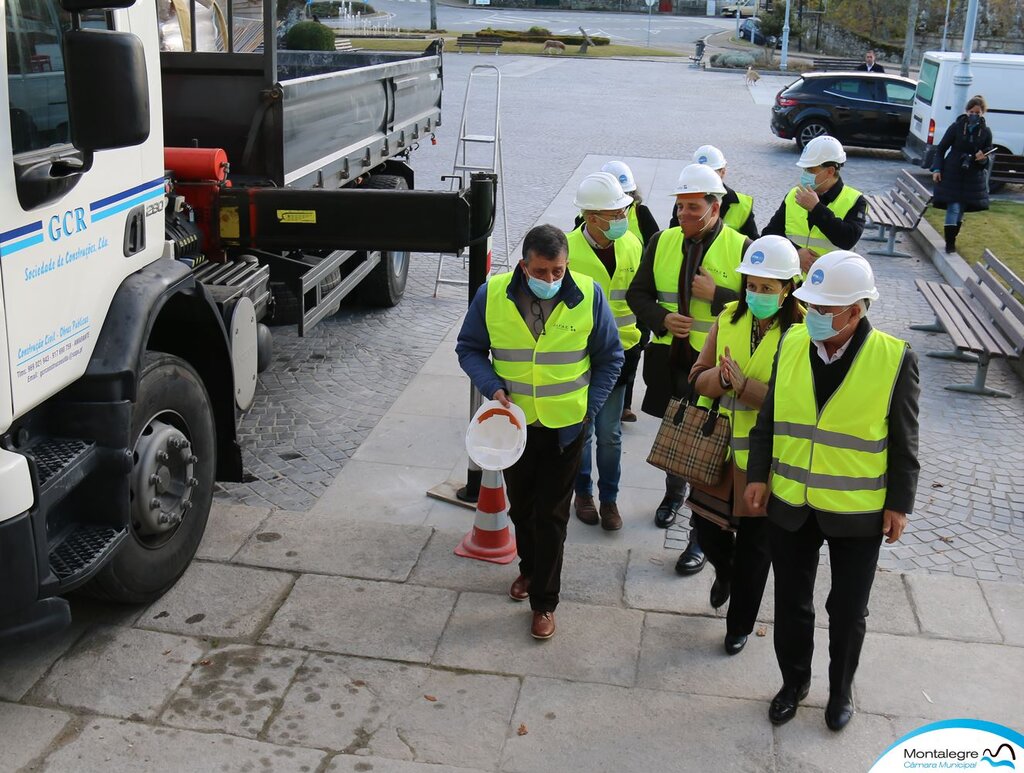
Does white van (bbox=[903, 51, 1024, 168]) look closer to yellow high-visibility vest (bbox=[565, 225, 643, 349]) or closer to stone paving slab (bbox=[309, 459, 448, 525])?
yellow high-visibility vest (bbox=[565, 225, 643, 349])

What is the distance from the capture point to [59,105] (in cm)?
407

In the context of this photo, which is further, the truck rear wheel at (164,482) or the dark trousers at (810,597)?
the truck rear wheel at (164,482)

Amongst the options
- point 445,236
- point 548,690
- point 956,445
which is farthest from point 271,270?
point 956,445

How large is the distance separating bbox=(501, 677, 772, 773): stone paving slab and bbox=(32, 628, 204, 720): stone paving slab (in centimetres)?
145

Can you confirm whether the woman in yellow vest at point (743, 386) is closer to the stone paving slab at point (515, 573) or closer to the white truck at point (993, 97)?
the stone paving slab at point (515, 573)

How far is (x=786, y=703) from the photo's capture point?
452 centimetres

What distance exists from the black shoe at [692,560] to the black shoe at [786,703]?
1.18 m

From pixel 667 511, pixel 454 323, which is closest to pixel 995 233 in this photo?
pixel 454 323

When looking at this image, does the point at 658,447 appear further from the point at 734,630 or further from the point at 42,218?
the point at 42,218

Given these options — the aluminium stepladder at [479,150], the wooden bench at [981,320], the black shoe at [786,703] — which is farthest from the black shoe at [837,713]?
the wooden bench at [981,320]

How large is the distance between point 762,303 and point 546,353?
0.94 meters

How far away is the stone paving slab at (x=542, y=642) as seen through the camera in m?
4.87

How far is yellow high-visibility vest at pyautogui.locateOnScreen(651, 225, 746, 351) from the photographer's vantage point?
18.4ft

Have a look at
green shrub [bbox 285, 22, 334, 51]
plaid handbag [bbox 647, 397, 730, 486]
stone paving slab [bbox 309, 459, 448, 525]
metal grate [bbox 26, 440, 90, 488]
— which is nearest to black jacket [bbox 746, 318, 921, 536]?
plaid handbag [bbox 647, 397, 730, 486]
